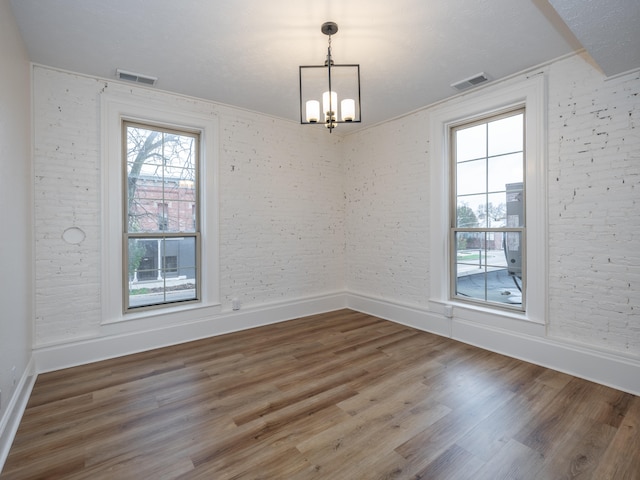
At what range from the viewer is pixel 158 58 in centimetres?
297

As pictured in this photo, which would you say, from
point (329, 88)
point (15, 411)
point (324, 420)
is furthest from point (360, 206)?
point (15, 411)

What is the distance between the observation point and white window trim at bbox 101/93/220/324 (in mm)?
3352

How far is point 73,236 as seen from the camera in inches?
126

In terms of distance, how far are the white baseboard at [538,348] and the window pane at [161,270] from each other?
288cm

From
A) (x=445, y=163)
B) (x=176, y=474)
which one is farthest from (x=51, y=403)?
(x=445, y=163)

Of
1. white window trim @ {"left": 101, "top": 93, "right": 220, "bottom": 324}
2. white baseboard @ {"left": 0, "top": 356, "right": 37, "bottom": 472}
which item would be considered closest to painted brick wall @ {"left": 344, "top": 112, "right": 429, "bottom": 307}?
white window trim @ {"left": 101, "top": 93, "right": 220, "bottom": 324}

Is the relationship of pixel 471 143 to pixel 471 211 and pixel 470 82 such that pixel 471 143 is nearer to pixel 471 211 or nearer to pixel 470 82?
pixel 470 82

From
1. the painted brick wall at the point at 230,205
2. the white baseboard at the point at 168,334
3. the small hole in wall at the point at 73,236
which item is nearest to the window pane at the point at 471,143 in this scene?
the painted brick wall at the point at 230,205

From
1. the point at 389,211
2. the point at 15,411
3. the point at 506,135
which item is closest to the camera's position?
the point at 15,411

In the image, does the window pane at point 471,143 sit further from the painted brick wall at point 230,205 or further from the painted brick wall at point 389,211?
the painted brick wall at point 230,205

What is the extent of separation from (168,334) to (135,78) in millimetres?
2803

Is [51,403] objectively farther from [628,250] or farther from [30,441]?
[628,250]

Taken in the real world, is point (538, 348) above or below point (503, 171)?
below

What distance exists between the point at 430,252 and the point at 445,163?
1.14 meters
